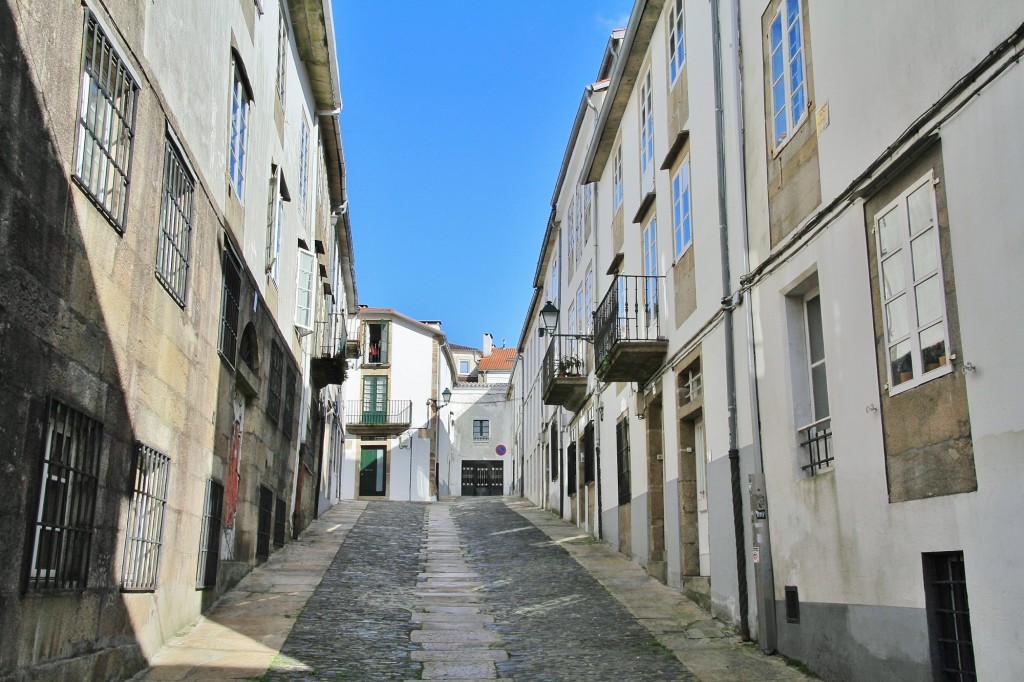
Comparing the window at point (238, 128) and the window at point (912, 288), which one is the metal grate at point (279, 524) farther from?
the window at point (912, 288)

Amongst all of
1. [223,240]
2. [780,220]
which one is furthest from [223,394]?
[780,220]

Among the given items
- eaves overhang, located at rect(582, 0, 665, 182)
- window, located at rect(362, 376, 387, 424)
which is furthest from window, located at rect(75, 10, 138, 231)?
window, located at rect(362, 376, 387, 424)

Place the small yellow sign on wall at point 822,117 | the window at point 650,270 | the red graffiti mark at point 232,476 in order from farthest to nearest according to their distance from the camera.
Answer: the window at point 650,270, the red graffiti mark at point 232,476, the small yellow sign on wall at point 822,117

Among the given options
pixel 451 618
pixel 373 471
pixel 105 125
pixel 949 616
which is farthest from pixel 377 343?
pixel 949 616

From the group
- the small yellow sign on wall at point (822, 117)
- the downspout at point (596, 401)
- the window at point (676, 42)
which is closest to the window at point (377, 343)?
the downspout at point (596, 401)

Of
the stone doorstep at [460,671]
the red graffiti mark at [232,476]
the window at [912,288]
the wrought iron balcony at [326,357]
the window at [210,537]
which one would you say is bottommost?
the stone doorstep at [460,671]

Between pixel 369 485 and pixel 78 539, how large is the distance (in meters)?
34.3

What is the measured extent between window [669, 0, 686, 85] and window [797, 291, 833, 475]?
5083 mm

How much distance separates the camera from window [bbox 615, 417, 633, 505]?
51.5 ft

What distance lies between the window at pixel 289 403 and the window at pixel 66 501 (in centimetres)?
879

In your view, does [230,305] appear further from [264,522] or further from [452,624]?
[264,522]

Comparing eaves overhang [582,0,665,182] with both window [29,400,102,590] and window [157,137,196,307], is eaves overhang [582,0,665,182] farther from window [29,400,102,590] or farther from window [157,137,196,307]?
window [29,400,102,590]

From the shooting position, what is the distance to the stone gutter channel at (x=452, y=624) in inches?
339

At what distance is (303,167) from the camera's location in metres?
17.5
